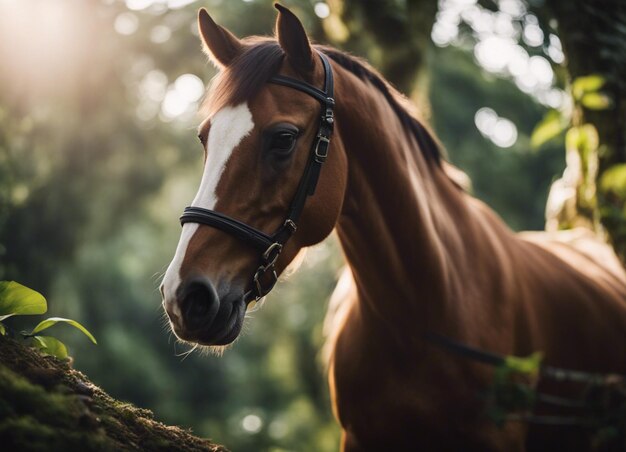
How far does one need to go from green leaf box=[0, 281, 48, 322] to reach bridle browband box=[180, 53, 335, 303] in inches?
22.7

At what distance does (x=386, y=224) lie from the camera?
2.93 meters

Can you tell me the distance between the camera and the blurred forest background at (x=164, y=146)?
19.8 ft

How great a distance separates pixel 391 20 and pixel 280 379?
9.21m

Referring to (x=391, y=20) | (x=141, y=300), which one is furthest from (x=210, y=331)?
(x=141, y=300)

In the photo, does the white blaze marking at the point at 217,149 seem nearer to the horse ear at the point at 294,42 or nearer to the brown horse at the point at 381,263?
the brown horse at the point at 381,263

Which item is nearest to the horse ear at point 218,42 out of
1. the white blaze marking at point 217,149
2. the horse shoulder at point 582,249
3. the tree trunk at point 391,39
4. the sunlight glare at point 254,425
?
the white blaze marking at point 217,149

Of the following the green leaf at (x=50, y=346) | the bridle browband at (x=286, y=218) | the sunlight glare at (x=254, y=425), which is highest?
the bridle browband at (x=286, y=218)

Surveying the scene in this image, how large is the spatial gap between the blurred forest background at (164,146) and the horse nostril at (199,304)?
42 cm

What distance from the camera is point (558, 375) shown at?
232cm

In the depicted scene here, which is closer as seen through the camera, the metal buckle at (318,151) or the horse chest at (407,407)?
the metal buckle at (318,151)

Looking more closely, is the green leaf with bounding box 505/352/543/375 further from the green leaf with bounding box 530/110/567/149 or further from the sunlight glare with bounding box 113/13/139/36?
the sunlight glare with bounding box 113/13/139/36

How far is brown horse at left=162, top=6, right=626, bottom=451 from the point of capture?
2.34 m

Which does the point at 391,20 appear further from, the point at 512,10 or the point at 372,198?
the point at 372,198

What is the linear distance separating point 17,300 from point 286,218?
1.01m
